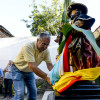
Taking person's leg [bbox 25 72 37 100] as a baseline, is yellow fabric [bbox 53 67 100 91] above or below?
above

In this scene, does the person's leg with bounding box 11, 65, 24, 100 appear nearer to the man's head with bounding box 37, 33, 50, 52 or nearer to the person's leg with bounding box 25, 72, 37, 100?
the person's leg with bounding box 25, 72, 37, 100

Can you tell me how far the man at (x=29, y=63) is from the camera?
7.92 ft

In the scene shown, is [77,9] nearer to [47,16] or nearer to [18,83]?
[18,83]

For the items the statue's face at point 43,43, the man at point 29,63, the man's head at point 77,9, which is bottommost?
the man at point 29,63

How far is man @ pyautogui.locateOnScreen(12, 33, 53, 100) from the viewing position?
2414mm

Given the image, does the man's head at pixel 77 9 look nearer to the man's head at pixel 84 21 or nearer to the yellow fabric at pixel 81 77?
the man's head at pixel 84 21

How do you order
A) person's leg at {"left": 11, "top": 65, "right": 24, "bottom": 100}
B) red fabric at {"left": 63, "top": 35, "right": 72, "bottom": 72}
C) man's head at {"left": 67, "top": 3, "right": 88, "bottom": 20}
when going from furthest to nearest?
person's leg at {"left": 11, "top": 65, "right": 24, "bottom": 100} → man's head at {"left": 67, "top": 3, "right": 88, "bottom": 20} → red fabric at {"left": 63, "top": 35, "right": 72, "bottom": 72}

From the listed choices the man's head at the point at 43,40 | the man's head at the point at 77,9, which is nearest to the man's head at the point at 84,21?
the man's head at the point at 77,9

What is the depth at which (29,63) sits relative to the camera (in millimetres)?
2414

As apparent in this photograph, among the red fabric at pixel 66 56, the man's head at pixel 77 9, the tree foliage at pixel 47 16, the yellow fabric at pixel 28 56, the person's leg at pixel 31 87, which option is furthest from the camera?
the tree foliage at pixel 47 16

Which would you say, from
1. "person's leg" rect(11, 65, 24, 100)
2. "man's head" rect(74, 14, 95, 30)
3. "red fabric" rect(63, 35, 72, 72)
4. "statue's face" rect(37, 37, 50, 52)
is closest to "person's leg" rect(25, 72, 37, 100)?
A: "person's leg" rect(11, 65, 24, 100)

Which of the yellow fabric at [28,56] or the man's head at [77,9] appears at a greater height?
the man's head at [77,9]

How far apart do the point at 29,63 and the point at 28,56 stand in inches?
4.1

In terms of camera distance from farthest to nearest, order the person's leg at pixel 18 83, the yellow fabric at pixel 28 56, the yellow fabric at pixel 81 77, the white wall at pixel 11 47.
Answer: the white wall at pixel 11 47
the person's leg at pixel 18 83
the yellow fabric at pixel 28 56
the yellow fabric at pixel 81 77
